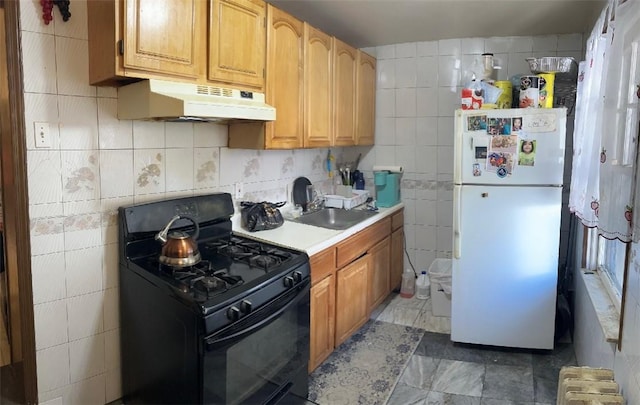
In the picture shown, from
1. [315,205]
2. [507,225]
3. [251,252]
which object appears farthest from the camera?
[315,205]

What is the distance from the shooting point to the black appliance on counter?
166 cm

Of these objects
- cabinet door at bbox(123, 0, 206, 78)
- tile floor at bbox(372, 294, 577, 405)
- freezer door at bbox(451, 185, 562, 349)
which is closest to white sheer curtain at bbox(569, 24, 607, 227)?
freezer door at bbox(451, 185, 562, 349)

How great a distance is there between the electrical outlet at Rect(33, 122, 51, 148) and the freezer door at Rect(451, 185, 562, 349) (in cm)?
213

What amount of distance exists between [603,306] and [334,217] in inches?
69.9

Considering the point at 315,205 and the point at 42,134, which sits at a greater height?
the point at 42,134

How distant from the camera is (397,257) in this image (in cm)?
371

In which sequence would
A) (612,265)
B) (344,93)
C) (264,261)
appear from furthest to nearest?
(344,93)
(612,265)
(264,261)

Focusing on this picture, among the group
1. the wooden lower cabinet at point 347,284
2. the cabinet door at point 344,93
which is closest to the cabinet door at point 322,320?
the wooden lower cabinet at point 347,284

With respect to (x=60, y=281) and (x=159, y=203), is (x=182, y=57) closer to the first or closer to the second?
(x=159, y=203)

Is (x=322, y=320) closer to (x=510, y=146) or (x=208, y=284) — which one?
(x=208, y=284)

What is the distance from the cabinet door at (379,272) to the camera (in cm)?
313

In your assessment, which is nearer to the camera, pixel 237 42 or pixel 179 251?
pixel 179 251

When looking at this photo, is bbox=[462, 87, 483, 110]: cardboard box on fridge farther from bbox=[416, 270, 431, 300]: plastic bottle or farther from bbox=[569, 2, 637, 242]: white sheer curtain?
bbox=[416, 270, 431, 300]: plastic bottle

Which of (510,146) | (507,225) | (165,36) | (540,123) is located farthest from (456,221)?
(165,36)
